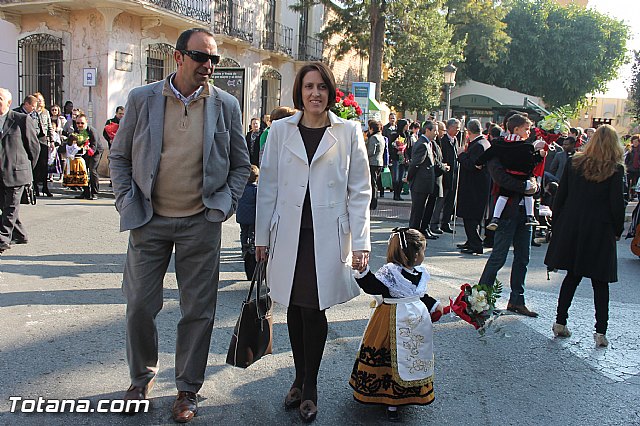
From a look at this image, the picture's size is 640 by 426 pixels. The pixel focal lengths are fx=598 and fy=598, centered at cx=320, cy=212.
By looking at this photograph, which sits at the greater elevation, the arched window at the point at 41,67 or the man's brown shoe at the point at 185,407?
the arched window at the point at 41,67

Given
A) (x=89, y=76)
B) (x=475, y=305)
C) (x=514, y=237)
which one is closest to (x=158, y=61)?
(x=89, y=76)

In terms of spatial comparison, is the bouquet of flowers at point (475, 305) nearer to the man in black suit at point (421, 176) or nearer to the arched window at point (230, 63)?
the man in black suit at point (421, 176)

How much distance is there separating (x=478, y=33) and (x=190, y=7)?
890 inches

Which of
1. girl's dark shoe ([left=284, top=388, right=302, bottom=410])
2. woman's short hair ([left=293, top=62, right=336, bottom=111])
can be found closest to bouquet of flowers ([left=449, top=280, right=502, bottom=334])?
girl's dark shoe ([left=284, top=388, right=302, bottom=410])

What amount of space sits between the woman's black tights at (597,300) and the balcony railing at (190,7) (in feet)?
51.1

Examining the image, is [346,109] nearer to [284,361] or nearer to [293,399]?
[284,361]

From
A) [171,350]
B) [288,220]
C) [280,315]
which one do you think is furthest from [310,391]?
[280,315]

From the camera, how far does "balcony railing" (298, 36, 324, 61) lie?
1106 inches

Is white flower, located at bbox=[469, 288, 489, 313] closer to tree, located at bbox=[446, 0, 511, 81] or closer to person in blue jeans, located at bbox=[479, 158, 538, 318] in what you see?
person in blue jeans, located at bbox=[479, 158, 538, 318]

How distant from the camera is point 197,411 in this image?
357 centimetres

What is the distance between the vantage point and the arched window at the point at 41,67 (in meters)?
17.9

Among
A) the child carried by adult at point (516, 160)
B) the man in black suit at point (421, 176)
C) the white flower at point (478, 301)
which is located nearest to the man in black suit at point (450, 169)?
the man in black suit at point (421, 176)

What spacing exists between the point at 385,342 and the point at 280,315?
6.70ft

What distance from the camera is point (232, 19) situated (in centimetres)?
2234
